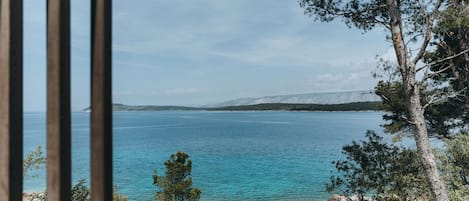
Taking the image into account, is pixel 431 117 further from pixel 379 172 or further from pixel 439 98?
pixel 379 172

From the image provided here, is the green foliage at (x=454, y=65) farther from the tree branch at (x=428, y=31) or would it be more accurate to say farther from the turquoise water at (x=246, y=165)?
the turquoise water at (x=246, y=165)

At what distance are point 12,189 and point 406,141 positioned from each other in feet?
21.9

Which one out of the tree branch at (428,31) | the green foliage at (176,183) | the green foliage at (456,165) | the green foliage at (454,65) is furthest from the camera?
the green foliage at (176,183)

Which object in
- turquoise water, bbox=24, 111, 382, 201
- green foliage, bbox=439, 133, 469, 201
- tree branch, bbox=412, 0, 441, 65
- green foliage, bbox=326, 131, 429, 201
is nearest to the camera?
tree branch, bbox=412, 0, 441, 65

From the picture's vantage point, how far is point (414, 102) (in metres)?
4.09

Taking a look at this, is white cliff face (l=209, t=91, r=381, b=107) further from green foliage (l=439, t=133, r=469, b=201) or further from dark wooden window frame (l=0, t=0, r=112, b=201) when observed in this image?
dark wooden window frame (l=0, t=0, r=112, b=201)

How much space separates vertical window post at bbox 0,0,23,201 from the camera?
23.1 inches

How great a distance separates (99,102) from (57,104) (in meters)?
0.08

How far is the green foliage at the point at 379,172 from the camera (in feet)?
16.2

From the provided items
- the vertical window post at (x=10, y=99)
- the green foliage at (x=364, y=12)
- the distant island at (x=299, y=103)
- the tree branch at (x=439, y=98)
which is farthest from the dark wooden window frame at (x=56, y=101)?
the distant island at (x=299, y=103)

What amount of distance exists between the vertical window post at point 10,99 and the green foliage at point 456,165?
5.53m

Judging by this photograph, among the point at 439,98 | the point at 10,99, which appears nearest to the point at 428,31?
the point at 439,98

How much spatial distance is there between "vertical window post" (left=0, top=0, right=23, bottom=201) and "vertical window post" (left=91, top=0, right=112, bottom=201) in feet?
0.44

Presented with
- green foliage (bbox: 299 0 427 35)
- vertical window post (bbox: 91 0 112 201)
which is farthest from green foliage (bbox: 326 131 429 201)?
vertical window post (bbox: 91 0 112 201)
